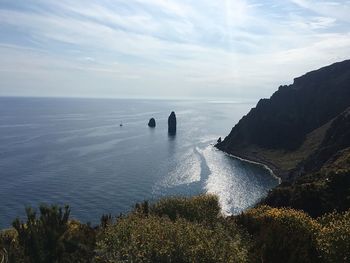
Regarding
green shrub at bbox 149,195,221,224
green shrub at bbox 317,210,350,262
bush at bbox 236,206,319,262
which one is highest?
green shrub at bbox 317,210,350,262

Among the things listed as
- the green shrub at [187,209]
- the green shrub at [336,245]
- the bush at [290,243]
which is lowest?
the green shrub at [187,209]

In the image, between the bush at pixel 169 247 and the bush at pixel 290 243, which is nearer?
the bush at pixel 169 247

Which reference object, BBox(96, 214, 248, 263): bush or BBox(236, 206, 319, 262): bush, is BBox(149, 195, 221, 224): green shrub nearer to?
BBox(236, 206, 319, 262): bush

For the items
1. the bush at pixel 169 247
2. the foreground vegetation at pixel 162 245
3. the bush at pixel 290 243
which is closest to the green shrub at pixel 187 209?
the bush at pixel 290 243

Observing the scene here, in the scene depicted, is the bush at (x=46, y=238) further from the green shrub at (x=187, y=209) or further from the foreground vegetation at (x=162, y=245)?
the green shrub at (x=187, y=209)

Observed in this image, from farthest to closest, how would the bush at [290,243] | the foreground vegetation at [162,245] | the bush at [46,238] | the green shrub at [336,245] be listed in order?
1. the bush at [290,243]
2. the green shrub at [336,245]
3. the bush at [46,238]
4. the foreground vegetation at [162,245]

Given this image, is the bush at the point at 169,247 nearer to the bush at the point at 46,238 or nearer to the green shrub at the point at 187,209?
the bush at the point at 46,238

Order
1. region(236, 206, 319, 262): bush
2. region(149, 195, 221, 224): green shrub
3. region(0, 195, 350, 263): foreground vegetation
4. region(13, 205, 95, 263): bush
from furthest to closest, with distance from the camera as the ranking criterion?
region(149, 195, 221, 224): green shrub < region(236, 206, 319, 262): bush < region(13, 205, 95, 263): bush < region(0, 195, 350, 263): foreground vegetation

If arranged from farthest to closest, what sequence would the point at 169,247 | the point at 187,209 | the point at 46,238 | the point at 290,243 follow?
the point at 187,209 < the point at 290,243 < the point at 46,238 < the point at 169,247

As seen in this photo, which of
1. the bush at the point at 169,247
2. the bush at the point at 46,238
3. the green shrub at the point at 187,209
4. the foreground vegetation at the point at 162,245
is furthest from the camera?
the green shrub at the point at 187,209

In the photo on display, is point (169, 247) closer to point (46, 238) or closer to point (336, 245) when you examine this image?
point (46, 238)

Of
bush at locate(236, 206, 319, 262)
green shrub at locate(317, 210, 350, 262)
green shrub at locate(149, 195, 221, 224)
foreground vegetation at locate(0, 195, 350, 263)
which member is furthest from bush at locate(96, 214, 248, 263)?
green shrub at locate(149, 195, 221, 224)

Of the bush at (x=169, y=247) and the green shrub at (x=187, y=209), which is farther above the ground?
the bush at (x=169, y=247)

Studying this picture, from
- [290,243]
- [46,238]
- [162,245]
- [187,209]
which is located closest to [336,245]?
[290,243]
